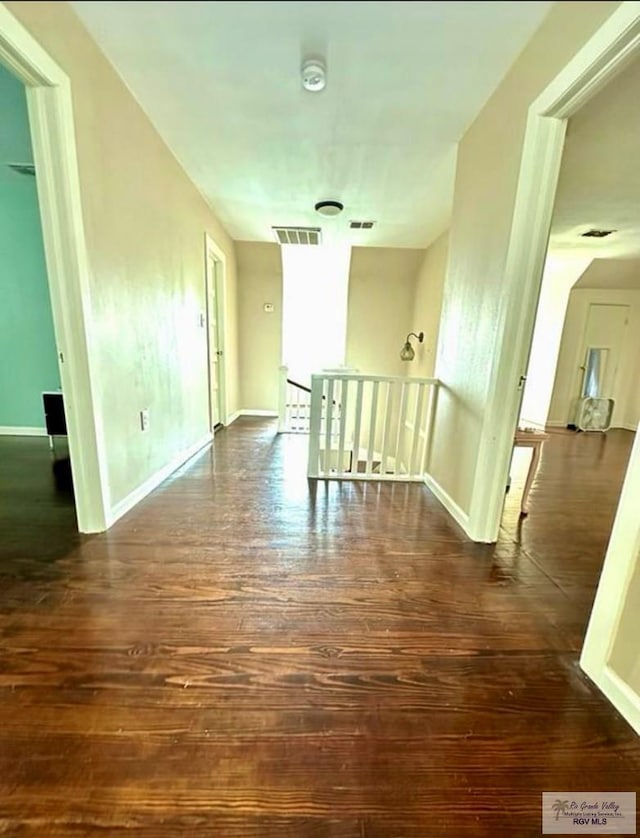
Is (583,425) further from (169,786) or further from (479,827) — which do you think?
(169,786)

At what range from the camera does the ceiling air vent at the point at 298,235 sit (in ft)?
13.3

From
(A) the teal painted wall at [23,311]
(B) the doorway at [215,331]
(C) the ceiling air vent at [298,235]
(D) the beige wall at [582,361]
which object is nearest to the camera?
(A) the teal painted wall at [23,311]

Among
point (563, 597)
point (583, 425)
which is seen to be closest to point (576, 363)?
point (583, 425)

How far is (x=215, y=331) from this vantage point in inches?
166

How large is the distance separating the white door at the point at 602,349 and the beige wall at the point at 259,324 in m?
4.56

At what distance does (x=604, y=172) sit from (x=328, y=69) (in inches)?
115

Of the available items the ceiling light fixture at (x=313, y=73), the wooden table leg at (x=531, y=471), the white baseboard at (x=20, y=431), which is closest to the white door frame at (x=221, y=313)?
the white baseboard at (x=20, y=431)

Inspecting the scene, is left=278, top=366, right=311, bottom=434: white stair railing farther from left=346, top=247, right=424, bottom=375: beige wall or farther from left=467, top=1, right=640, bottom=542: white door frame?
left=467, top=1, right=640, bottom=542: white door frame

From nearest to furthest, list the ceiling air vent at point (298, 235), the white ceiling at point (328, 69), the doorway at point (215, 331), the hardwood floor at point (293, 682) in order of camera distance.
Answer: the white ceiling at point (328, 69) → the hardwood floor at point (293, 682) → the doorway at point (215, 331) → the ceiling air vent at point (298, 235)

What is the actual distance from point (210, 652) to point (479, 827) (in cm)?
83

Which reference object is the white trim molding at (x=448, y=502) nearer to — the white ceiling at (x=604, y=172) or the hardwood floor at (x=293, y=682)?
the hardwood floor at (x=293, y=682)

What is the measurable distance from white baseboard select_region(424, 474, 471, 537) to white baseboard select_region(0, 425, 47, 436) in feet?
12.4

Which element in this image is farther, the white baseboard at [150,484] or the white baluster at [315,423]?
the white baluster at [315,423]

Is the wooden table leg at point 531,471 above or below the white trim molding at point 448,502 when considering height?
above
